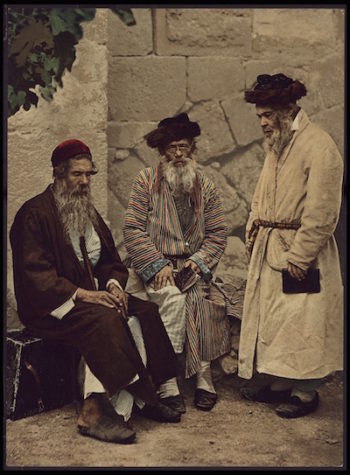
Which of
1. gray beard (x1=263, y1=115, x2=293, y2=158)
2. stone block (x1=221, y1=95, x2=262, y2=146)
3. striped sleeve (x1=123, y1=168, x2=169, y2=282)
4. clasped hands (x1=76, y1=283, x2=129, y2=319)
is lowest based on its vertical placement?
clasped hands (x1=76, y1=283, x2=129, y2=319)

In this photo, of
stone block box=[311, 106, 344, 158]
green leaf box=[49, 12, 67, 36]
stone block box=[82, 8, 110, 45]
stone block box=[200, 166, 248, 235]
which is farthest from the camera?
stone block box=[311, 106, 344, 158]

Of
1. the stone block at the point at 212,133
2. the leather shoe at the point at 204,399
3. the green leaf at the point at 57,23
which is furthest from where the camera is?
the stone block at the point at 212,133

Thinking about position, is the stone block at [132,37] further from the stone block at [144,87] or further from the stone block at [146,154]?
the stone block at [146,154]

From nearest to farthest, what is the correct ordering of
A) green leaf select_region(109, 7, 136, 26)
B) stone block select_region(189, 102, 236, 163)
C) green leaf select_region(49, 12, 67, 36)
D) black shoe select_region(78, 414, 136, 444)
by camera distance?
1. green leaf select_region(109, 7, 136, 26)
2. green leaf select_region(49, 12, 67, 36)
3. black shoe select_region(78, 414, 136, 444)
4. stone block select_region(189, 102, 236, 163)

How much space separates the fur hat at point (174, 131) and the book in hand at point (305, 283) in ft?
Answer: 3.88

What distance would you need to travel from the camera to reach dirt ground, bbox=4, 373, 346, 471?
4465mm

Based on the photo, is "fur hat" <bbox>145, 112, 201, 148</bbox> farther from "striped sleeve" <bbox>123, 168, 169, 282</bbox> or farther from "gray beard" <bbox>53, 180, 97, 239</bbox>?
"gray beard" <bbox>53, 180, 97, 239</bbox>

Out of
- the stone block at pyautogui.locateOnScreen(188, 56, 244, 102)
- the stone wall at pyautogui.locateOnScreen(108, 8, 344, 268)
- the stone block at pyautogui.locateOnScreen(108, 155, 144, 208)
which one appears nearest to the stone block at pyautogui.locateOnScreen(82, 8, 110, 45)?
the stone wall at pyautogui.locateOnScreen(108, 8, 344, 268)

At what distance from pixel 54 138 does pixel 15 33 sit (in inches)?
55.7

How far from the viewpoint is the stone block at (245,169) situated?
7277mm

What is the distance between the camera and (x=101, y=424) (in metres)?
4.76

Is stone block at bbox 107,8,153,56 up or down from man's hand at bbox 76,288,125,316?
up

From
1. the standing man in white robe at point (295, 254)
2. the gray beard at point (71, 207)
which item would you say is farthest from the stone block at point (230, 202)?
the gray beard at point (71, 207)

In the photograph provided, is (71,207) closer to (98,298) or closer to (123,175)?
(98,298)
